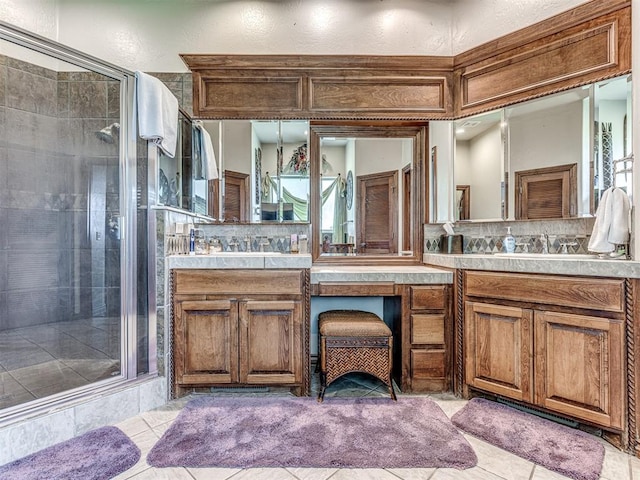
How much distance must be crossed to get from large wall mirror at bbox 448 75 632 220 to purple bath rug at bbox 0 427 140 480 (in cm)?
257

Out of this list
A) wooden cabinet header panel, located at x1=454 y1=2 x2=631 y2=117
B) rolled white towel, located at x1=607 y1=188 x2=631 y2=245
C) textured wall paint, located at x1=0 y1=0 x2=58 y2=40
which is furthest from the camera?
textured wall paint, located at x1=0 y1=0 x2=58 y2=40

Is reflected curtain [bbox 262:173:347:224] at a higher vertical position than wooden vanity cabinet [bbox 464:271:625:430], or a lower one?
higher

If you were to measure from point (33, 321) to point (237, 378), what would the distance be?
1.61m

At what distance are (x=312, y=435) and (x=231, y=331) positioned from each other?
0.77 m

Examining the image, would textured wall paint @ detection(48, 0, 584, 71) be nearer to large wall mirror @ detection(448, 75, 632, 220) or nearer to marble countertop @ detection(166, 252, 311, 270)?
large wall mirror @ detection(448, 75, 632, 220)

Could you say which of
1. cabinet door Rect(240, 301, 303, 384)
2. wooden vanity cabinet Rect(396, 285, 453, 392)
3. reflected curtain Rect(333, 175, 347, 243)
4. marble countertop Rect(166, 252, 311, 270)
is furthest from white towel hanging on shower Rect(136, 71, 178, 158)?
wooden vanity cabinet Rect(396, 285, 453, 392)

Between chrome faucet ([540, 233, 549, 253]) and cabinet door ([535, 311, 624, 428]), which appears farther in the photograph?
chrome faucet ([540, 233, 549, 253])

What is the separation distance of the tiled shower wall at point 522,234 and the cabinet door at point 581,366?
0.76m

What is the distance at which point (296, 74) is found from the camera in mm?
2504

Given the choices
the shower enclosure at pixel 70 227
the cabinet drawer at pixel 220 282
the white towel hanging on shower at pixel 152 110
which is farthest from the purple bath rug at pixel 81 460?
the white towel hanging on shower at pixel 152 110

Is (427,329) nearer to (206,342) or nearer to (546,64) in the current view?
(206,342)

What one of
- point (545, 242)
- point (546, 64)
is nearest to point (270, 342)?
point (545, 242)

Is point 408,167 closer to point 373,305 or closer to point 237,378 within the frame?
point 373,305

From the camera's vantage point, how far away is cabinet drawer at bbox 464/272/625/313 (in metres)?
1.56
